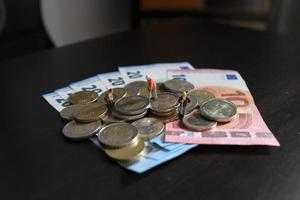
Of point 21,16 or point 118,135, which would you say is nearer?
point 118,135

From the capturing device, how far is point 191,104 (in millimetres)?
653

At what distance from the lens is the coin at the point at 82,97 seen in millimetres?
700

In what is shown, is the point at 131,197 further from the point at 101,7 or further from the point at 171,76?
the point at 101,7

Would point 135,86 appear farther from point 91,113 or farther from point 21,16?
point 21,16

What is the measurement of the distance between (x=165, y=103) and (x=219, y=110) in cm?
10

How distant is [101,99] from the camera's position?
0.70m

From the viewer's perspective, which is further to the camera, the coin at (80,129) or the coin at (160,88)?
the coin at (160,88)

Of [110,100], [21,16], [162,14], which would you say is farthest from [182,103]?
[162,14]

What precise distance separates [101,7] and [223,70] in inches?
51.0

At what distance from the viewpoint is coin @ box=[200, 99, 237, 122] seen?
23.7 inches

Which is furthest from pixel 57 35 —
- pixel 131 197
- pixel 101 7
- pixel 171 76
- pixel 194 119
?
pixel 131 197

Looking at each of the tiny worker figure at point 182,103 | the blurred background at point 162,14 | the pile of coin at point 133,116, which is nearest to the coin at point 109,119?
the pile of coin at point 133,116

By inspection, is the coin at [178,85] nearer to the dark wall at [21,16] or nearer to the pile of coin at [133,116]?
the pile of coin at [133,116]

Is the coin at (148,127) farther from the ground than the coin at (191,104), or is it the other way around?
the coin at (191,104)
